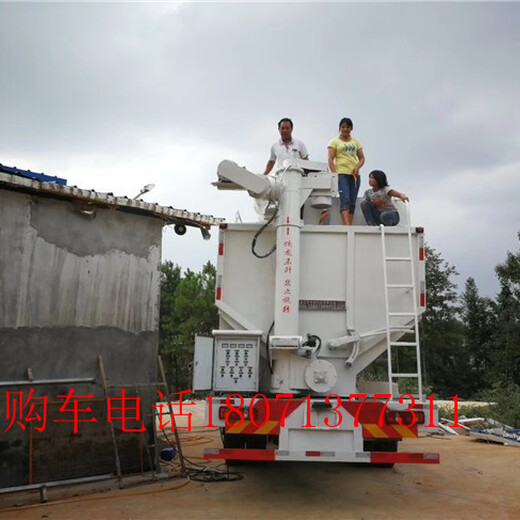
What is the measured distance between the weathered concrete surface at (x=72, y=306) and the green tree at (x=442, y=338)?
3451 centimetres

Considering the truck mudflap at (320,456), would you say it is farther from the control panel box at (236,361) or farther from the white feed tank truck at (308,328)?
the control panel box at (236,361)

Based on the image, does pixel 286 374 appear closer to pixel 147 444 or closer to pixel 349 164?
pixel 147 444

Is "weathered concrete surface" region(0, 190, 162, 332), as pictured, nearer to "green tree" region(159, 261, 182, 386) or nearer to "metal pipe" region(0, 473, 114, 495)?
"metal pipe" region(0, 473, 114, 495)

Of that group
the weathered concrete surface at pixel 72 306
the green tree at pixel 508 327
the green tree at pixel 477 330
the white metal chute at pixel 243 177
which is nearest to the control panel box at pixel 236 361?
the white metal chute at pixel 243 177

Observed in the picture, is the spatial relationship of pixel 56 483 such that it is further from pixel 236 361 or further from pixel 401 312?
pixel 401 312

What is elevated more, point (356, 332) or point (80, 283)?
point (80, 283)

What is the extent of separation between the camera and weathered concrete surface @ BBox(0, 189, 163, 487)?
599 centimetres

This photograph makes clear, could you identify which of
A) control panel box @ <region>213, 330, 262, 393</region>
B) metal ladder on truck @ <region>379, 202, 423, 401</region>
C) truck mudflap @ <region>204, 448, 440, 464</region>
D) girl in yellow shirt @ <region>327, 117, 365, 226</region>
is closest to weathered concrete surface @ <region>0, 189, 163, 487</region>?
control panel box @ <region>213, 330, 262, 393</region>

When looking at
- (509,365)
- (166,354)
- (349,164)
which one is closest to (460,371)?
(509,365)

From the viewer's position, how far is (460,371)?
4006 cm

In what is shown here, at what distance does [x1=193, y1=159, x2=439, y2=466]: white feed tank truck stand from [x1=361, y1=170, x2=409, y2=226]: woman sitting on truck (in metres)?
0.13

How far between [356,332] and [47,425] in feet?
11.8

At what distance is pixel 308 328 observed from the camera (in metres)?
5.82

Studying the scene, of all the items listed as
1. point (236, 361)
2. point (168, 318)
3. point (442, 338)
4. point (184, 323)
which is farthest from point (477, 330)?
point (236, 361)
